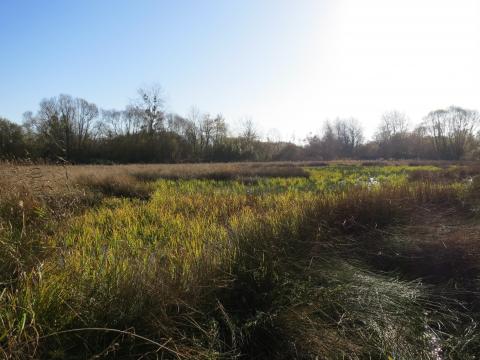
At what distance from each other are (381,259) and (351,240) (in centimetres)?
42

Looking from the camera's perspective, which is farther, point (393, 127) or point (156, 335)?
point (393, 127)

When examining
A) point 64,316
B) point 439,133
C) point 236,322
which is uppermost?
point 439,133

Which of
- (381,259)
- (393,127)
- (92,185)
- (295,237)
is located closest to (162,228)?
(295,237)

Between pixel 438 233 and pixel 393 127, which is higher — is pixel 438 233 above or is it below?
below

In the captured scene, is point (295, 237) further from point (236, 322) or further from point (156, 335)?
point (156, 335)

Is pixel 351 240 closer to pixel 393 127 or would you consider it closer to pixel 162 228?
pixel 162 228

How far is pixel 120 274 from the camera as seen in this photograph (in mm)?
2557

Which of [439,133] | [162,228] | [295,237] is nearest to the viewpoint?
[295,237]

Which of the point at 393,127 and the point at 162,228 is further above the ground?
the point at 393,127

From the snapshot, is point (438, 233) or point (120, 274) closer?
point (120, 274)

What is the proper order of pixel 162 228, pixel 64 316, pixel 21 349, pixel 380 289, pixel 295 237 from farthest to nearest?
pixel 162 228
pixel 295 237
pixel 380 289
pixel 64 316
pixel 21 349

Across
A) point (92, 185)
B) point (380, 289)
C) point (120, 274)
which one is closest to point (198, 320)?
point (120, 274)

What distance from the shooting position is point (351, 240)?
429 centimetres

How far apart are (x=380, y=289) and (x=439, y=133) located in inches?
2770
